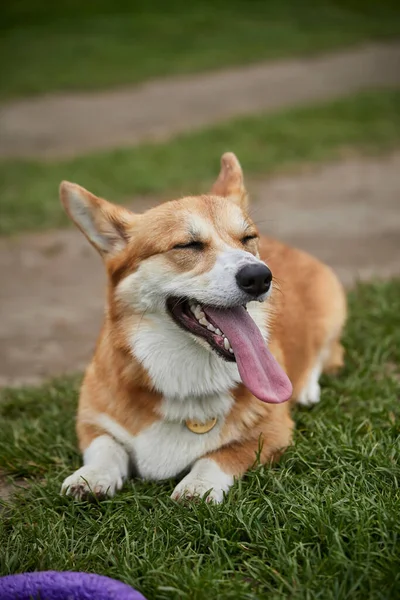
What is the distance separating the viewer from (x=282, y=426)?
12.4 feet

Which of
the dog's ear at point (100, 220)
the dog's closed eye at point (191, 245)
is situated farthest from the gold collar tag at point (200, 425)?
the dog's ear at point (100, 220)

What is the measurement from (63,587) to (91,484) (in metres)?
0.85

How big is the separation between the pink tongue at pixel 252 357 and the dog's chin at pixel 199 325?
28 mm

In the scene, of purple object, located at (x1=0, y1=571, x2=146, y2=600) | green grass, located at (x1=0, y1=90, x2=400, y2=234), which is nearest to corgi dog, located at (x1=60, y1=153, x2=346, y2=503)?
purple object, located at (x1=0, y1=571, x2=146, y2=600)

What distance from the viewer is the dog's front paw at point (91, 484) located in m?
3.46

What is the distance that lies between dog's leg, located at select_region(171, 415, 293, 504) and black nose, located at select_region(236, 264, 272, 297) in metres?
0.73

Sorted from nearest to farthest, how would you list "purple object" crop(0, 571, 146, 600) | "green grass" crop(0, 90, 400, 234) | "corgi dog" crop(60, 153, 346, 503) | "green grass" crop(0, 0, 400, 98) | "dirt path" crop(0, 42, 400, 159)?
"purple object" crop(0, 571, 146, 600) < "corgi dog" crop(60, 153, 346, 503) < "green grass" crop(0, 90, 400, 234) < "dirt path" crop(0, 42, 400, 159) < "green grass" crop(0, 0, 400, 98)

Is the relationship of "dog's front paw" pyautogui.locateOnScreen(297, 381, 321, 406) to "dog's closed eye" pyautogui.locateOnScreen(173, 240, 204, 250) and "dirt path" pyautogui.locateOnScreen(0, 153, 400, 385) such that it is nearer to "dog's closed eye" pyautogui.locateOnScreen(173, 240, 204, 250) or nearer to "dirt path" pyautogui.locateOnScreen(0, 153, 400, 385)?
"dirt path" pyautogui.locateOnScreen(0, 153, 400, 385)

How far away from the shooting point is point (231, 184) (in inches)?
167

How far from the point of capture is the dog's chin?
3477 millimetres

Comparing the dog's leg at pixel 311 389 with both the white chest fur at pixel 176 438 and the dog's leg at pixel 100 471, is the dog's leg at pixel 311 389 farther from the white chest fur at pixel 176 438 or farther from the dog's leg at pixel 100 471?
the dog's leg at pixel 100 471

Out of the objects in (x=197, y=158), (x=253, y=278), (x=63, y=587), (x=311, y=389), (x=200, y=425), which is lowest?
(x=197, y=158)

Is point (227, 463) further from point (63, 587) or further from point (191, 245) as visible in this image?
point (63, 587)

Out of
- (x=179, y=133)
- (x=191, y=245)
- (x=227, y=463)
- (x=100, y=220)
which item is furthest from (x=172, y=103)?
(x=227, y=463)
